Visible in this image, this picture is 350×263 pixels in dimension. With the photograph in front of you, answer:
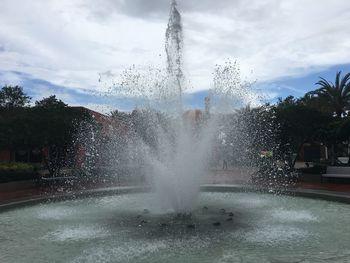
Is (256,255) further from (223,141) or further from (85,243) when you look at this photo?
(223,141)

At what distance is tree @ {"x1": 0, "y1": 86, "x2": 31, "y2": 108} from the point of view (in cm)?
4822

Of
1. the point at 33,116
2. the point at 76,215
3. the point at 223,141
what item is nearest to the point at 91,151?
the point at 33,116

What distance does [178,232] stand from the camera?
1042 cm

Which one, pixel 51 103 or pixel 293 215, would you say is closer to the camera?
pixel 293 215

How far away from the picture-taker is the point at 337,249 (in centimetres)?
859

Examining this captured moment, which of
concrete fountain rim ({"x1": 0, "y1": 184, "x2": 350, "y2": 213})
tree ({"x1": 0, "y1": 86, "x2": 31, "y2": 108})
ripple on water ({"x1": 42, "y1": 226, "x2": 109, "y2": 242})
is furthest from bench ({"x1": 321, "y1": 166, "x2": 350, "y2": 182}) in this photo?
tree ({"x1": 0, "y1": 86, "x2": 31, "y2": 108})

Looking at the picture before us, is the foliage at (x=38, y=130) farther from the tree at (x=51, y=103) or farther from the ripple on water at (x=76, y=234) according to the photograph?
the ripple on water at (x=76, y=234)

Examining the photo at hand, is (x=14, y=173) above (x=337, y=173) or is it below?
above

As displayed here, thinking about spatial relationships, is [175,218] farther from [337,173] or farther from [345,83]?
[345,83]

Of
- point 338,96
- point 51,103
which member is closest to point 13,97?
point 51,103

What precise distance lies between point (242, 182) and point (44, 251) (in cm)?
1458

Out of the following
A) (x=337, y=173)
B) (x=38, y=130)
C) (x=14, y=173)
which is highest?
(x=38, y=130)

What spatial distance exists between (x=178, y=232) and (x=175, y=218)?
1.63m

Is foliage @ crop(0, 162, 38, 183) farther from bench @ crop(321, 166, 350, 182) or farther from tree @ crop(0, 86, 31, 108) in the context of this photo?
tree @ crop(0, 86, 31, 108)
